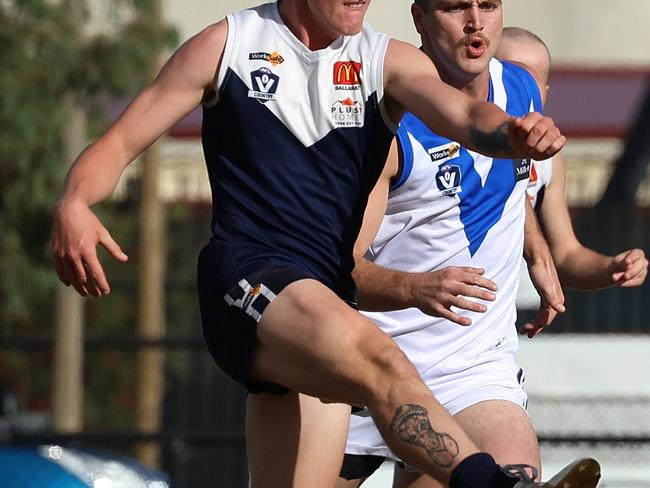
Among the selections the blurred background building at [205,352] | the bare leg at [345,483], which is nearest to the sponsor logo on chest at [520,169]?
the bare leg at [345,483]

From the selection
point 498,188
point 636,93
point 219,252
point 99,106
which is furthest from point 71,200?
point 636,93

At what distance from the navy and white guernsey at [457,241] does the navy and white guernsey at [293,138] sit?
0.64 m

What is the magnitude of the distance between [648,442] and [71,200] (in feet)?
22.0

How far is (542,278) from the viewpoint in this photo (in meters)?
6.31

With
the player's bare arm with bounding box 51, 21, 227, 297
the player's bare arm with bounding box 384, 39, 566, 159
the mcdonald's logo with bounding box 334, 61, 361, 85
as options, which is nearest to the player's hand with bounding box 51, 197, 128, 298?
the player's bare arm with bounding box 51, 21, 227, 297

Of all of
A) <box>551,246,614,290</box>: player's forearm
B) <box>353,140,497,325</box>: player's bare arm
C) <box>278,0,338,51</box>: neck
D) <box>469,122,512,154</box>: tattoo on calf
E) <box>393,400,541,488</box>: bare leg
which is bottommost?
<box>393,400,541,488</box>: bare leg

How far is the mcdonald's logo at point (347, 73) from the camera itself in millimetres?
5441

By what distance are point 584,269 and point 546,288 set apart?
35 cm

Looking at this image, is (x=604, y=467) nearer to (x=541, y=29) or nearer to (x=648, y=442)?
(x=648, y=442)

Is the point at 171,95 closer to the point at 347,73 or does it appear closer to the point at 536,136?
the point at 347,73

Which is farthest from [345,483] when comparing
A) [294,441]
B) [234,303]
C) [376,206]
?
[234,303]

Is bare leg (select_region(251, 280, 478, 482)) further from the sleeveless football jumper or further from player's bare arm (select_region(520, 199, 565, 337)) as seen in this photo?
player's bare arm (select_region(520, 199, 565, 337))

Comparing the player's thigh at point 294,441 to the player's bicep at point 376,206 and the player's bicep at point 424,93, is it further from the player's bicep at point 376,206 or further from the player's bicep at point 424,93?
the player's bicep at point 424,93

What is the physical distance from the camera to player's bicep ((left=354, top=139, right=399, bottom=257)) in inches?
228
